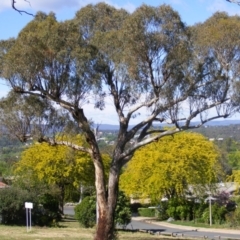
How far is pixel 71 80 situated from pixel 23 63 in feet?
5.26

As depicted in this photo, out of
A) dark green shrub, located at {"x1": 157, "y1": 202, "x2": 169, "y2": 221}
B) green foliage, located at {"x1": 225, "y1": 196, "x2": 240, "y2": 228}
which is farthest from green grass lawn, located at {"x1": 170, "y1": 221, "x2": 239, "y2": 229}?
dark green shrub, located at {"x1": 157, "y1": 202, "x2": 169, "y2": 221}

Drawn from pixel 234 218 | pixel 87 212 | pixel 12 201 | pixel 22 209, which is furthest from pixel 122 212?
pixel 234 218

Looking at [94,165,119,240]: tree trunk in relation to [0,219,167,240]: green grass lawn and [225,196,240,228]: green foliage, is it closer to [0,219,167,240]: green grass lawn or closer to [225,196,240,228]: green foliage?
[0,219,167,240]: green grass lawn

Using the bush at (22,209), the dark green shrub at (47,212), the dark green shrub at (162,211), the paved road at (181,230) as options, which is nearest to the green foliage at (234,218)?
the paved road at (181,230)

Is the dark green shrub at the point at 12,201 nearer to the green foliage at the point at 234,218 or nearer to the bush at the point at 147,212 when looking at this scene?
the green foliage at the point at 234,218

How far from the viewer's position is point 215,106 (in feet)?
66.8

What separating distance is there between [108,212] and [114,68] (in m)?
5.17

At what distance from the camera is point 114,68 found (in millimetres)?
19766

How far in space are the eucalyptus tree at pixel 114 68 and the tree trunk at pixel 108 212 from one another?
0.11 ft

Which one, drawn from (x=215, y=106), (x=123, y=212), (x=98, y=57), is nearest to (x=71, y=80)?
(x=98, y=57)

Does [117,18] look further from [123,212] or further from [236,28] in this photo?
[123,212]

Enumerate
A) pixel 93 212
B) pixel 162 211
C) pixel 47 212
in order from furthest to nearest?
1. pixel 162 211
2. pixel 47 212
3. pixel 93 212

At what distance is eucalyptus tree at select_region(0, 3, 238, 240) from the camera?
62.4 ft

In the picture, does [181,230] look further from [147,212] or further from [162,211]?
[147,212]
